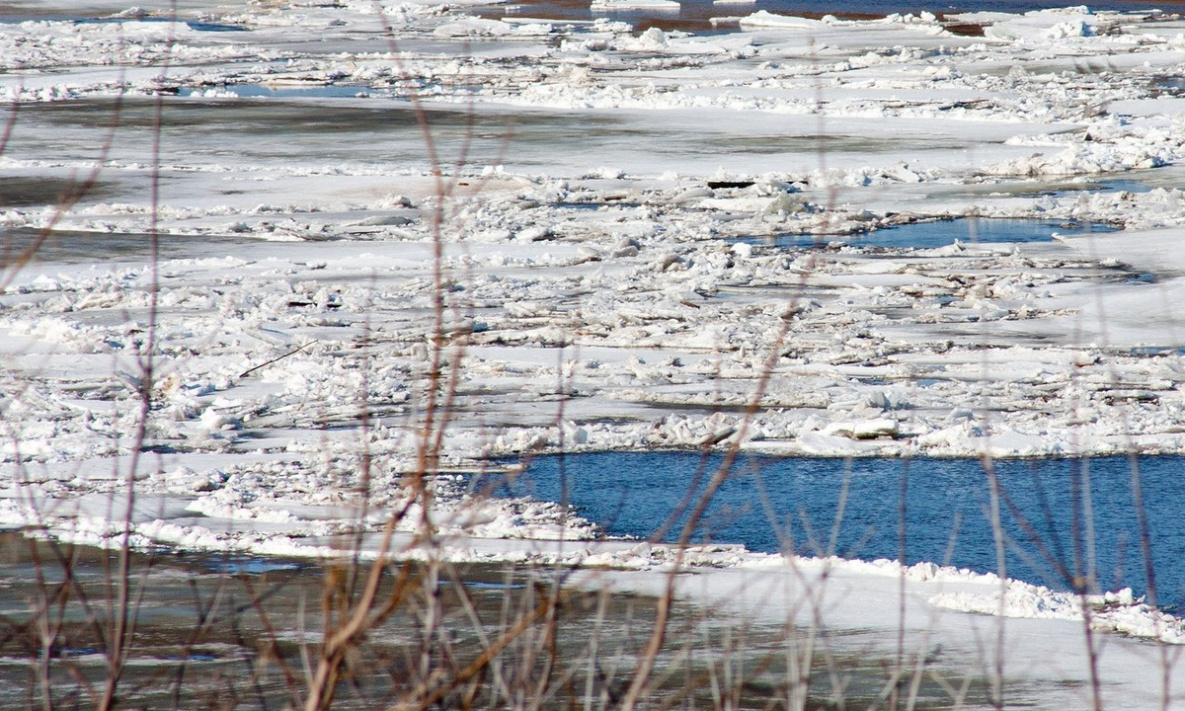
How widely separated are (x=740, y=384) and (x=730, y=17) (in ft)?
99.7

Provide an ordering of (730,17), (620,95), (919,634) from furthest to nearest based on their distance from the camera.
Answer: (730,17) < (620,95) < (919,634)

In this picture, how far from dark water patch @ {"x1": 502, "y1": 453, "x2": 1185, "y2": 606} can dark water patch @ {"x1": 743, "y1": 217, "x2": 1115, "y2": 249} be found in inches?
200

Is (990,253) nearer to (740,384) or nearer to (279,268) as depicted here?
(740,384)

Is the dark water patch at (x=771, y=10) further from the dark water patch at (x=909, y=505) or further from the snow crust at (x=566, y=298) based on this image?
the dark water patch at (x=909, y=505)

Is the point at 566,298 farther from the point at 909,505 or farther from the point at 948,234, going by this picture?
the point at 909,505

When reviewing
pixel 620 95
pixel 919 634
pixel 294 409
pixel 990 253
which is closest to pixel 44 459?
pixel 294 409

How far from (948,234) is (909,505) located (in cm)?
642

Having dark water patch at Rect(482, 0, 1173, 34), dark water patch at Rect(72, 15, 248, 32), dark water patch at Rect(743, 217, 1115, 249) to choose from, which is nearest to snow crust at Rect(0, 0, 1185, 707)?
dark water patch at Rect(743, 217, 1115, 249)

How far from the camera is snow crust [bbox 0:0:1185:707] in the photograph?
6281 millimetres

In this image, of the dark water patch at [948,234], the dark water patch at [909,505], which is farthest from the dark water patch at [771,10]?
the dark water patch at [909,505]

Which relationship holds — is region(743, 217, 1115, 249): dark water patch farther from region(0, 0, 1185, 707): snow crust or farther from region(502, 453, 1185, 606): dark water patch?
region(502, 453, 1185, 606): dark water patch

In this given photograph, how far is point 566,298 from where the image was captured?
10.4 meters

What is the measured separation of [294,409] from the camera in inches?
316

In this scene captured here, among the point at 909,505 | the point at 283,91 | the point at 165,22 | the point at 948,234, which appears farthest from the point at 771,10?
the point at 909,505
